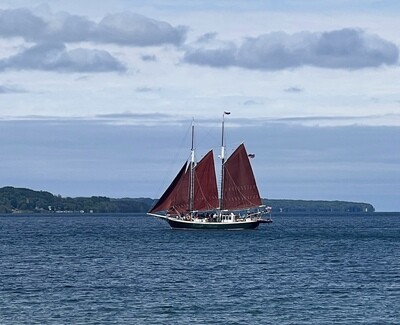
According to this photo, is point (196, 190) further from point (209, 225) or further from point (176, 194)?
point (209, 225)

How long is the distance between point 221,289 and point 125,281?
761 centimetres

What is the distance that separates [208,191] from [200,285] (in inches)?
2859

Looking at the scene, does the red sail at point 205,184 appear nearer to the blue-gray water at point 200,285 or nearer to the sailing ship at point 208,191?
the sailing ship at point 208,191

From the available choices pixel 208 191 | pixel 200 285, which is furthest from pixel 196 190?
pixel 200 285

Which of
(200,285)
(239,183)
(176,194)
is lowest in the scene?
(200,285)

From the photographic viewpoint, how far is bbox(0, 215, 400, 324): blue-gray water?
50812mm

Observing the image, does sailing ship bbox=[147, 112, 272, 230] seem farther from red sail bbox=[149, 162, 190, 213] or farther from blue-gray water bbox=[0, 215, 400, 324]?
blue-gray water bbox=[0, 215, 400, 324]

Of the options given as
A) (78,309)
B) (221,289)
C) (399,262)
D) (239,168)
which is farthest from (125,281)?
(239,168)

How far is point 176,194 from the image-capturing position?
13450 cm

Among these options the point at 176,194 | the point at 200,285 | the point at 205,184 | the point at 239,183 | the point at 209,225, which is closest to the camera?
the point at 200,285

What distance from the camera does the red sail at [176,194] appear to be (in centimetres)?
13325

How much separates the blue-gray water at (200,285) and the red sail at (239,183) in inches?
1191

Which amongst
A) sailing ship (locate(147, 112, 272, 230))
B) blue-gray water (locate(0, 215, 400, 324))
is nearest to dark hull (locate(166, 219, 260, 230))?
sailing ship (locate(147, 112, 272, 230))

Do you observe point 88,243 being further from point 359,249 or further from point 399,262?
point 399,262
